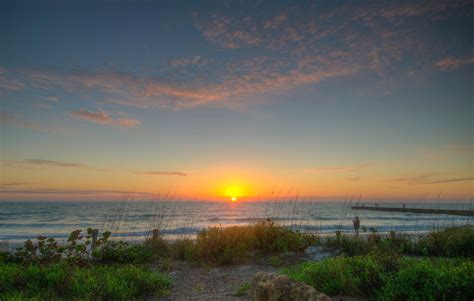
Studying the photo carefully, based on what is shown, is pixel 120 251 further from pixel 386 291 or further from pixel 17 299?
pixel 386 291

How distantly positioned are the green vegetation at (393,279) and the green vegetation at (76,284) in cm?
357

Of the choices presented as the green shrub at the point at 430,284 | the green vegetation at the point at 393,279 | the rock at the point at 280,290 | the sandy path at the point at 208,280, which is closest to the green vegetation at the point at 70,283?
the sandy path at the point at 208,280

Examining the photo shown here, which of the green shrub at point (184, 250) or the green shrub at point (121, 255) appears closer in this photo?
the green shrub at point (121, 255)

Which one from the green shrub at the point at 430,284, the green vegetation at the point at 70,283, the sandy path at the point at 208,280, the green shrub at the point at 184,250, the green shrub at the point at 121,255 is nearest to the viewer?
the green shrub at the point at 430,284

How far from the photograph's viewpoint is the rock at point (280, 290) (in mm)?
4188

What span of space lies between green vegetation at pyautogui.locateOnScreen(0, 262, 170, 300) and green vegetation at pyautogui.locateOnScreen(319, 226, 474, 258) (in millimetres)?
7227

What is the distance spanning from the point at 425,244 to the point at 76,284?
11.5m

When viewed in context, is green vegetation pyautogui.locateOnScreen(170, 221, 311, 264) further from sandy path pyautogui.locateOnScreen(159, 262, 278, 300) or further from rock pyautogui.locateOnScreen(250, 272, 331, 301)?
rock pyautogui.locateOnScreen(250, 272, 331, 301)

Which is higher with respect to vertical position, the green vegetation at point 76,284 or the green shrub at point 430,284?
the green shrub at point 430,284

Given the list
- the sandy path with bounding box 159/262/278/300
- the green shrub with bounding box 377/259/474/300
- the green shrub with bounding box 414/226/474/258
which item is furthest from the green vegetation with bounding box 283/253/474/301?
the green shrub with bounding box 414/226/474/258

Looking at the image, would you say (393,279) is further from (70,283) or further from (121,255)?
(121,255)

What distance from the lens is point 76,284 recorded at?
21.4 feet

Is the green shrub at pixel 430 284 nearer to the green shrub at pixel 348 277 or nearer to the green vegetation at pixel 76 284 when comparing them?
the green shrub at pixel 348 277

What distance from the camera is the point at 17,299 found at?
5.34 meters
